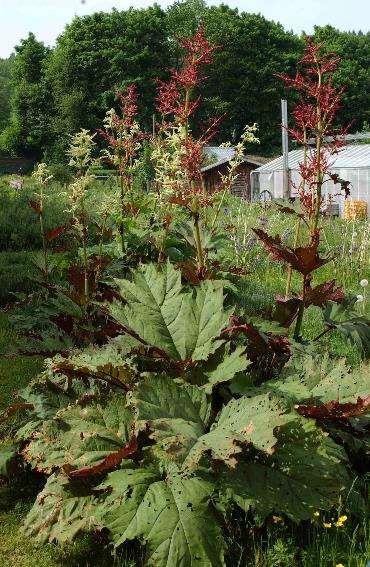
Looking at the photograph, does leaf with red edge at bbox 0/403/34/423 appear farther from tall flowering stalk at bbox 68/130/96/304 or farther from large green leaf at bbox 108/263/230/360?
tall flowering stalk at bbox 68/130/96/304

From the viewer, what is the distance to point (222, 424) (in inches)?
98.1

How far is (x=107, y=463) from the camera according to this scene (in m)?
2.36

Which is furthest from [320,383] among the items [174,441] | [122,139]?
[122,139]

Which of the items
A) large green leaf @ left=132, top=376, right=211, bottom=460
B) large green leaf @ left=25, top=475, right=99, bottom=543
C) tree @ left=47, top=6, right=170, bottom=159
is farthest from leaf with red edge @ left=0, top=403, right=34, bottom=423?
tree @ left=47, top=6, right=170, bottom=159

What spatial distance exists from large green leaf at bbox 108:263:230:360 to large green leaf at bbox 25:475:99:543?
0.70 meters

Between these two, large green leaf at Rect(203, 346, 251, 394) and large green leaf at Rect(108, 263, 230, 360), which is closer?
large green leaf at Rect(203, 346, 251, 394)

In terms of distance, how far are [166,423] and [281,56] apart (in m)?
56.0

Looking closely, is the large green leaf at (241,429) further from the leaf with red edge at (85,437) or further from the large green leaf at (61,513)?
the large green leaf at (61,513)

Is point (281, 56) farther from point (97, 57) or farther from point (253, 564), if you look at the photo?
point (253, 564)

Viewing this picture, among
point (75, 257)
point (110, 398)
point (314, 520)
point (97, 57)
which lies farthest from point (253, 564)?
point (97, 57)

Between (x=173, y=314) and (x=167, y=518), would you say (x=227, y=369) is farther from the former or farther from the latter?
(x=167, y=518)

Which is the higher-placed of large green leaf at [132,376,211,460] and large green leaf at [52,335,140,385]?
large green leaf at [52,335,140,385]

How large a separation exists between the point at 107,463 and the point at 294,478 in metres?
0.69

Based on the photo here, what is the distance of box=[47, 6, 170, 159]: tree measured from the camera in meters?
50.0
